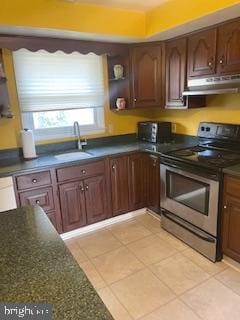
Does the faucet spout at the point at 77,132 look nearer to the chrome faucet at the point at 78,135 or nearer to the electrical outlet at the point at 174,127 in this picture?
the chrome faucet at the point at 78,135

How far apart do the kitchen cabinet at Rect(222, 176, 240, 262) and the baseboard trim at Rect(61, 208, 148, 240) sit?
124cm

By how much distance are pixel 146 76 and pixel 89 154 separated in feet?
3.88

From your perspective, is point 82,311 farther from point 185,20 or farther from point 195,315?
point 185,20

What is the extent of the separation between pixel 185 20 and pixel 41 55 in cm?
154

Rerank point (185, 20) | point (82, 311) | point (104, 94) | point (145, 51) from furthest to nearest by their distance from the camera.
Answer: point (104, 94) < point (145, 51) < point (185, 20) < point (82, 311)

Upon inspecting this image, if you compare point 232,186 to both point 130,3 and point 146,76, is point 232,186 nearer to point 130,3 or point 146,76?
point 146,76

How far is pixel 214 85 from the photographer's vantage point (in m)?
2.30

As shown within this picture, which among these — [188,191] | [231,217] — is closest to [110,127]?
[188,191]

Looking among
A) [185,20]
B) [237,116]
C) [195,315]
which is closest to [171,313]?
[195,315]

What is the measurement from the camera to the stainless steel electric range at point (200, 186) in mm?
2124

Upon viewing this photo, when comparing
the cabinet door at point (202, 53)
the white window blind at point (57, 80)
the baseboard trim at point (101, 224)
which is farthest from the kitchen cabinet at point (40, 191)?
the cabinet door at point (202, 53)

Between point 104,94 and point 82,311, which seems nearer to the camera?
point 82,311

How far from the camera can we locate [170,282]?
203 centimetres

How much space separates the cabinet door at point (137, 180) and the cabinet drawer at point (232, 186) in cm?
113
